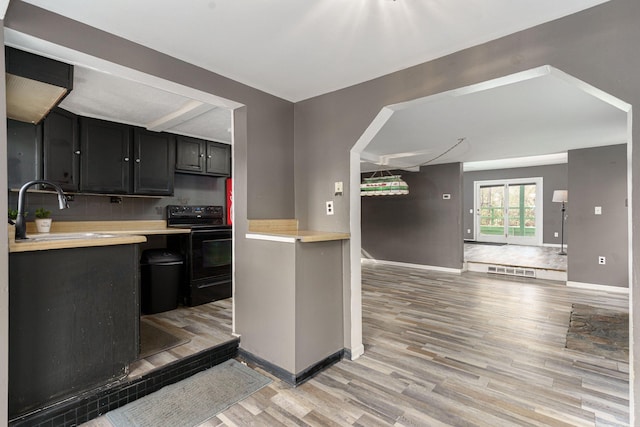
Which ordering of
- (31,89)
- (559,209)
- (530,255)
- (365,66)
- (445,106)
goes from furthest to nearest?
(559,209)
(530,255)
(445,106)
(365,66)
(31,89)

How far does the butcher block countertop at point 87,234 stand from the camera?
1.77 meters

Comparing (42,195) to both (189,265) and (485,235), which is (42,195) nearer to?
(189,265)

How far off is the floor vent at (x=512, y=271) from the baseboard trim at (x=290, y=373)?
16.1 ft

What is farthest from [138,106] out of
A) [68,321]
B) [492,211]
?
[492,211]

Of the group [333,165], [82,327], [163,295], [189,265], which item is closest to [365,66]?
[333,165]

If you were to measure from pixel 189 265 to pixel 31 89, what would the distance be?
2.31m

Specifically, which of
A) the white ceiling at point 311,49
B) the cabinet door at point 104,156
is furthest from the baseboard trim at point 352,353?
the cabinet door at point 104,156

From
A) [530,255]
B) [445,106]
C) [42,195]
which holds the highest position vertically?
[445,106]

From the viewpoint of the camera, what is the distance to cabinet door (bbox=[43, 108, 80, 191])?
3.17m

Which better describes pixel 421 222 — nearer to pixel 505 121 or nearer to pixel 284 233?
pixel 505 121

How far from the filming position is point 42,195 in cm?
337

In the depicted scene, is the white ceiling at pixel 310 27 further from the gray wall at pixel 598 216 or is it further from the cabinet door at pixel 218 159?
the gray wall at pixel 598 216

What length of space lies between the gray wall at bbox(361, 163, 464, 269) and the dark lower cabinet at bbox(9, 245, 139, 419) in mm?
5964

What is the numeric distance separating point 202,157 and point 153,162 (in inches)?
27.5
